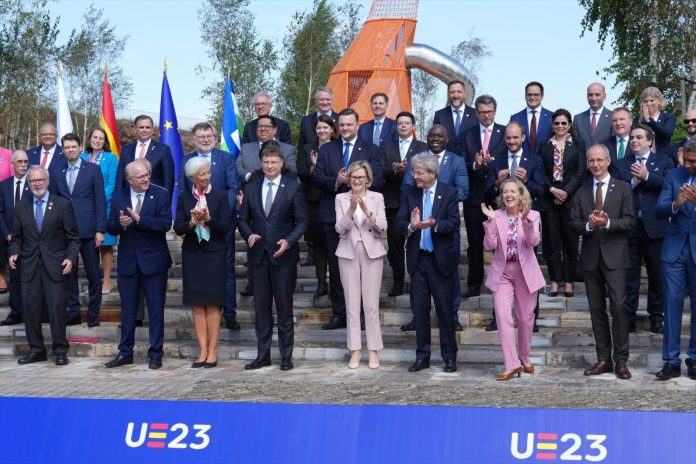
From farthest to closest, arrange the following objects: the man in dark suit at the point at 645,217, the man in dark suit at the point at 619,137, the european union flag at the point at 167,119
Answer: the european union flag at the point at 167,119 < the man in dark suit at the point at 619,137 < the man in dark suit at the point at 645,217

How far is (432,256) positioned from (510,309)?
835 millimetres

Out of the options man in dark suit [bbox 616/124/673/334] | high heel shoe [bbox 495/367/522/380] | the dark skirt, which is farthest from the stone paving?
man in dark suit [bbox 616/124/673/334]

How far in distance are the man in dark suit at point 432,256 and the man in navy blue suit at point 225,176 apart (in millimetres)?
1994

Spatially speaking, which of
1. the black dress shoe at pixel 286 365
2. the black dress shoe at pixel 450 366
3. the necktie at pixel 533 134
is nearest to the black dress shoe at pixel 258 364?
the black dress shoe at pixel 286 365

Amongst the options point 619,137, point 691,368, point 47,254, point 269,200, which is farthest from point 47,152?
point 691,368

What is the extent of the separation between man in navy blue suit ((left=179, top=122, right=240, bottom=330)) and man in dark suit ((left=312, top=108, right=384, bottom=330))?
3.00 ft

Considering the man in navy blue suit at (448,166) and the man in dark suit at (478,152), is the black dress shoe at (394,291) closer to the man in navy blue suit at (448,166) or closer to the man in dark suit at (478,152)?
the man in dark suit at (478,152)

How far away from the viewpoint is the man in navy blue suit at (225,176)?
9250 millimetres

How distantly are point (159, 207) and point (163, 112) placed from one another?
612cm

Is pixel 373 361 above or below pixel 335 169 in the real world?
below

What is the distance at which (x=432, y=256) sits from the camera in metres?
8.09

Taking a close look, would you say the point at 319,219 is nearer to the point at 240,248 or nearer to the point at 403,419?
the point at 240,248

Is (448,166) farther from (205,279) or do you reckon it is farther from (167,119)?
(167,119)

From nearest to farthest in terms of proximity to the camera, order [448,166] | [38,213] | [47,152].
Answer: [448,166], [38,213], [47,152]
